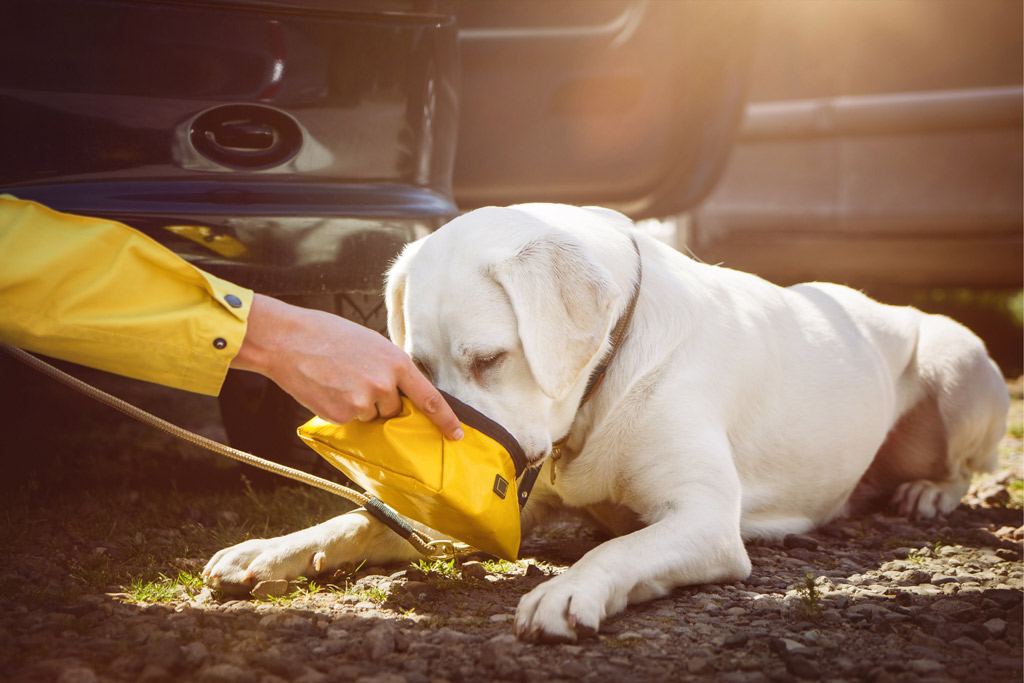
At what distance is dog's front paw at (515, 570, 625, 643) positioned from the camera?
192cm

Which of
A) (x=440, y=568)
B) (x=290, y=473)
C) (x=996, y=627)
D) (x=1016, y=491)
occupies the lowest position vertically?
(x=1016, y=491)

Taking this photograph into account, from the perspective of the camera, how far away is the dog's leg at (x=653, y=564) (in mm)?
1946

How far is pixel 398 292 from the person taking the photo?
2.64 m

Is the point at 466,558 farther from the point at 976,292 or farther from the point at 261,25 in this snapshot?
the point at 976,292

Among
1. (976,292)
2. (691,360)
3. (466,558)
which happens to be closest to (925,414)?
(691,360)

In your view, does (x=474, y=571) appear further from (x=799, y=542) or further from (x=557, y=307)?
(x=799, y=542)

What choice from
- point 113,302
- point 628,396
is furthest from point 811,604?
point 113,302

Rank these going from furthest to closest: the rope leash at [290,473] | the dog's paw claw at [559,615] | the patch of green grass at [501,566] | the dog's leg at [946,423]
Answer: the dog's leg at [946,423] < the patch of green grass at [501,566] < the rope leash at [290,473] < the dog's paw claw at [559,615]

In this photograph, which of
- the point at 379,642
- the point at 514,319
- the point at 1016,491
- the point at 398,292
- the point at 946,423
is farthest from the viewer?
the point at 1016,491

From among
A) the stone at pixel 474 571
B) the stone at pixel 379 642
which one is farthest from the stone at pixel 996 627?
the stone at pixel 379 642

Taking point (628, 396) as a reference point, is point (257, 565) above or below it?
below

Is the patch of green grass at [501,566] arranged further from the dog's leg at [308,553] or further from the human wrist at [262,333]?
the human wrist at [262,333]

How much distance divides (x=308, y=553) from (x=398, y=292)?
2.43ft

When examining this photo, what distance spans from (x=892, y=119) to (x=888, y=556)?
4332 mm
